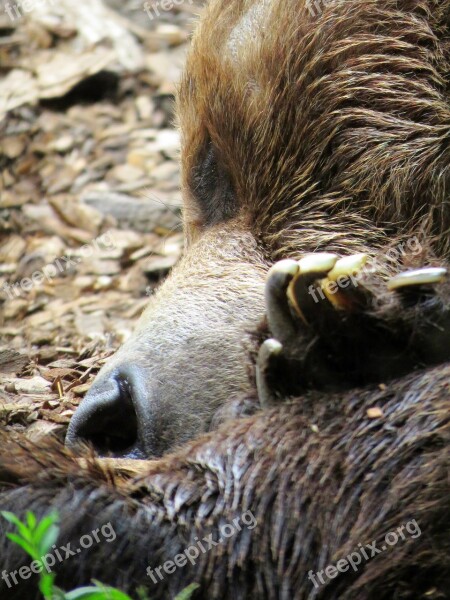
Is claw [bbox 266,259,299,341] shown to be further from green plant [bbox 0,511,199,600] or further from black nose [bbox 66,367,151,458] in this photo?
green plant [bbox 0,511,199,600]

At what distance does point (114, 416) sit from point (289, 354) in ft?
3.32

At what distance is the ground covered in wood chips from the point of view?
6.87 m

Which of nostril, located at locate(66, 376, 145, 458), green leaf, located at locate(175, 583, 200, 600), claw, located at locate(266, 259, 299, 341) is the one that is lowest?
nostril, located at locate(66, 376, 145, 458)

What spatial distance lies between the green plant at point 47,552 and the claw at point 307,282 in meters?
0.99

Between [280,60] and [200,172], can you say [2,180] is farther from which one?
[280,60]

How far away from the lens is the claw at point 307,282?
363 cm

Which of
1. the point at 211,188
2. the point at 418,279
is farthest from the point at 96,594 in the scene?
the point at 211,188

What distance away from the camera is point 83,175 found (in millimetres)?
8555

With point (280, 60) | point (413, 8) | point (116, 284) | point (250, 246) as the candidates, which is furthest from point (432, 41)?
point (116, 284)

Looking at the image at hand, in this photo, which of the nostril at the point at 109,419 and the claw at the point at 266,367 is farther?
the nostril at the point at 109,419

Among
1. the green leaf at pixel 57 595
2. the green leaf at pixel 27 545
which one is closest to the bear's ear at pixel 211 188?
the green leaf at pixel 27 545

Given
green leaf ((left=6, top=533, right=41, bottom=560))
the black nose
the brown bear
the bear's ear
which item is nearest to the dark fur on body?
the brown bear

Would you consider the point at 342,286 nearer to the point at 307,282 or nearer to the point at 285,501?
the point at 307,282

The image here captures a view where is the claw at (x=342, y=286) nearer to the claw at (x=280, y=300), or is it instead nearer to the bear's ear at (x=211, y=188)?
the claw at (x=280, y=300)
